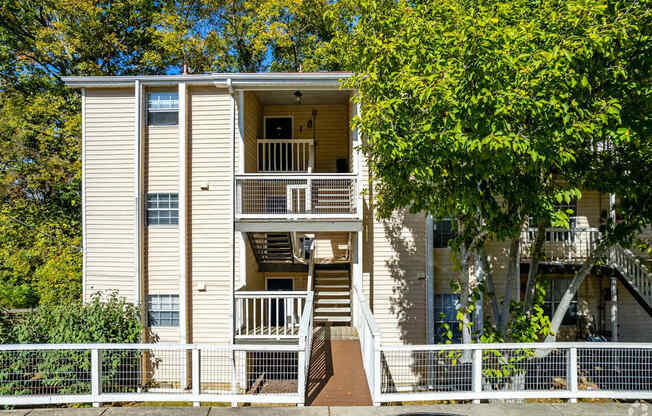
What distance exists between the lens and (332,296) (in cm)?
1122

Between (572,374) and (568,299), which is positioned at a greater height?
(568,299)

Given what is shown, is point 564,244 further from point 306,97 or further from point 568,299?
point 306,97

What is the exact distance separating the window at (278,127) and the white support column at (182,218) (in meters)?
3.19

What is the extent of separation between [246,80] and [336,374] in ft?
23.0

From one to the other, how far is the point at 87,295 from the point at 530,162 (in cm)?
1073

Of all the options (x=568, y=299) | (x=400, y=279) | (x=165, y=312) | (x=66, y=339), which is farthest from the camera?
(x=165, y=312)

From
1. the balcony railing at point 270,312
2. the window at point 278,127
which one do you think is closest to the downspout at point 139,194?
the balcony railing at point 270,312

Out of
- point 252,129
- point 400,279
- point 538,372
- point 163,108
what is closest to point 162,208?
point 163,108

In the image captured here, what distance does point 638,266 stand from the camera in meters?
9.90

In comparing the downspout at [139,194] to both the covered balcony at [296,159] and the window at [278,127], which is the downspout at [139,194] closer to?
the covered balcony at [296,159]

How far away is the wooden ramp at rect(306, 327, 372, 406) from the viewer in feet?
21.1

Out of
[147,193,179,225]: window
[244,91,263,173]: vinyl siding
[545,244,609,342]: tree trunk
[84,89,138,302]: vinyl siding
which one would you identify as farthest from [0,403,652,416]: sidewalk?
[244,91,263,173]: vinyl siding

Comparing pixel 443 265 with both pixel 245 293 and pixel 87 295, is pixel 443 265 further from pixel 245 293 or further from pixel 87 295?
pixel 87 295

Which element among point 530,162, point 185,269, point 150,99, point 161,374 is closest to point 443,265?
point 530,162
